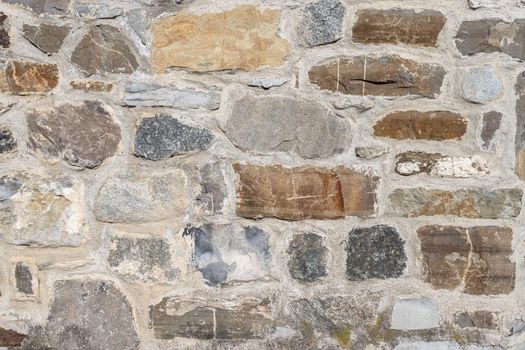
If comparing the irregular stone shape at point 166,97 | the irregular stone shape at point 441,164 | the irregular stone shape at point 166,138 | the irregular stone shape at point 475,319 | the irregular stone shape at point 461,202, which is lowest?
the irregular stone shape at point 475,319

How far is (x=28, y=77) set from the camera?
189 cm

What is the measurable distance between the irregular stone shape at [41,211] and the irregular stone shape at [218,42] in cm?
48

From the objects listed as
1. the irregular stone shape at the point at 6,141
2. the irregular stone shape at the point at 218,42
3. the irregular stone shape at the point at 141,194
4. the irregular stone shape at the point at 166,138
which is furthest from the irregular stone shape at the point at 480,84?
the irregular stone shape at the point at 6,141

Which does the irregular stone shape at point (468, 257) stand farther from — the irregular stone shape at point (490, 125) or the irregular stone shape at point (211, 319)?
the irregular stone shape at point (211, 319)

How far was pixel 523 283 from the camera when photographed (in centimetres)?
195

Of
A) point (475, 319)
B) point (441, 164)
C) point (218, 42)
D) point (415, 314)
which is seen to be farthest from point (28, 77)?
point (475, 319)

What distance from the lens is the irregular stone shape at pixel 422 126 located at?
1892mm

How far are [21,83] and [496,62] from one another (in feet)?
4.45

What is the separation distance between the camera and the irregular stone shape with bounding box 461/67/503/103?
1875mm

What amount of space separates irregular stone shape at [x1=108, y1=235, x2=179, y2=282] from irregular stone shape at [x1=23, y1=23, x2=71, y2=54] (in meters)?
0.58

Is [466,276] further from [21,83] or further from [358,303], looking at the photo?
Result: [21,83]

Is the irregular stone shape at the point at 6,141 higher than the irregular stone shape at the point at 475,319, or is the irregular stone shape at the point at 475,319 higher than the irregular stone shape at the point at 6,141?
the irregular stone shape at the point at 6,141

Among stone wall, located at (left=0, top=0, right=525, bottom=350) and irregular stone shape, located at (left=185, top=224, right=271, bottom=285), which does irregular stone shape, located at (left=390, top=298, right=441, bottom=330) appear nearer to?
stone wall, located at (left=0, top=0, right=525, bottom=350)

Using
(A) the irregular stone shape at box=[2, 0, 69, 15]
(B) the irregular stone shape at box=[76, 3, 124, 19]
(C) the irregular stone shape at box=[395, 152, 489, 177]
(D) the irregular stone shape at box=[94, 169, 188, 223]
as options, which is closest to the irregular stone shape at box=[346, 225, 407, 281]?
(C) the irregular stone shape at box=[395, 152, 489, 177]
